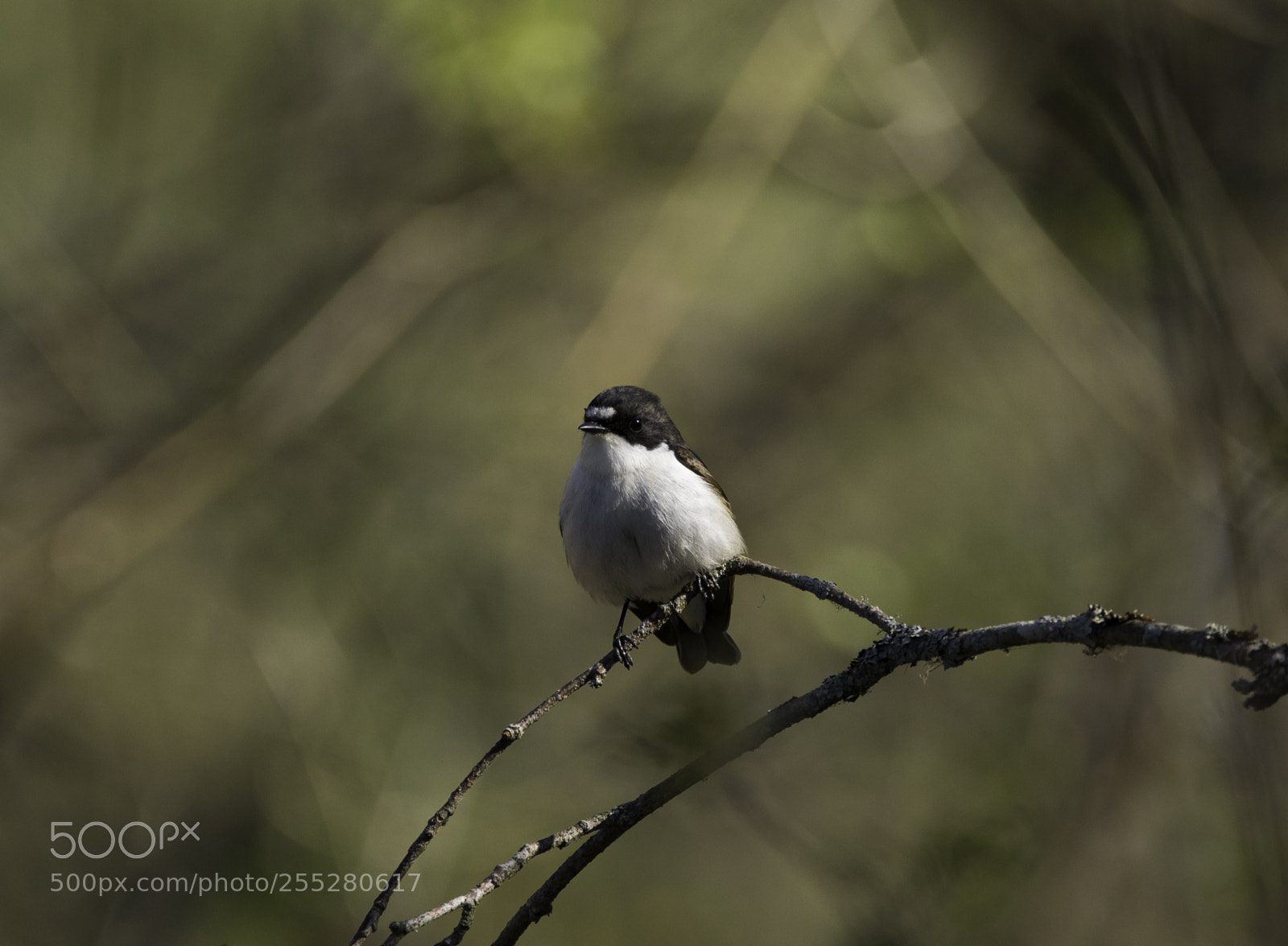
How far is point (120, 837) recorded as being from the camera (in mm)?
6859

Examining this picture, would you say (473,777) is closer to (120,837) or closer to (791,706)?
(791,706)

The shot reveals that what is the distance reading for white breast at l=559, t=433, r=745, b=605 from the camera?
14.1 feet

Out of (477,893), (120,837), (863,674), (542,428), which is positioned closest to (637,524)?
(863,674)

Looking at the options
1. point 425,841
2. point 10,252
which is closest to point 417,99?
point 10,252

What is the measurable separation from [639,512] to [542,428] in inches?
128

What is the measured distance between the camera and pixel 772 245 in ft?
28.8

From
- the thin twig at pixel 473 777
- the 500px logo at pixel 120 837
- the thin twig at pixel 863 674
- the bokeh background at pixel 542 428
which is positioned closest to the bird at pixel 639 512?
the bokeh background at pixel 542 428

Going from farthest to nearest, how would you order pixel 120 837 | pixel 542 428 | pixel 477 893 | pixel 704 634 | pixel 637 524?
pixel 542 428 → pixel 120 837 → pixel 704 634 → pixel 637 524 → pixel 477 893

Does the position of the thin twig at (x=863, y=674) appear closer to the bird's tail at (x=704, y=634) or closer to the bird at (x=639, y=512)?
the bird at (x=639, y=512)

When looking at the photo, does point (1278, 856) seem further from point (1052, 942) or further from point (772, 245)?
point (772, 245)

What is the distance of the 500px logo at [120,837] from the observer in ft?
22.1

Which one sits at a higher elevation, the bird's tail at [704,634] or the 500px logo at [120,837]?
the bird's tail at [704,634]

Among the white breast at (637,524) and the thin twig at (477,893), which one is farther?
the white breast at (637,524)

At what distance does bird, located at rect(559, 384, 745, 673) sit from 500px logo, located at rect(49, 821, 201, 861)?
400 centimetres
